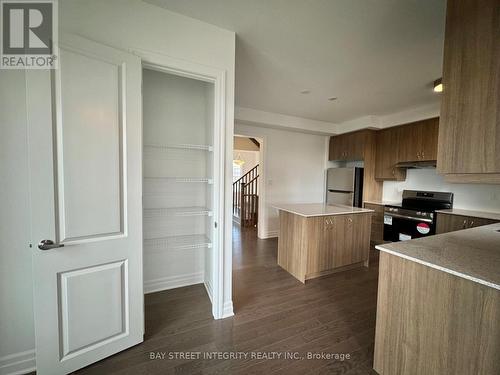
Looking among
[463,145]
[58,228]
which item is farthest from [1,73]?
[463,145]

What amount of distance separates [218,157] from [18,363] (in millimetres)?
1968

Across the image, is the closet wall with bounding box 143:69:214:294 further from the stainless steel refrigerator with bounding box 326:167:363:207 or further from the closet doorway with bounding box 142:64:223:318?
the stainless steel refrigerator with bounding box 326:167:363:207

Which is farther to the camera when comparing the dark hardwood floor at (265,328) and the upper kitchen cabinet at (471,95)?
the dark hardwood floor at (265,328)

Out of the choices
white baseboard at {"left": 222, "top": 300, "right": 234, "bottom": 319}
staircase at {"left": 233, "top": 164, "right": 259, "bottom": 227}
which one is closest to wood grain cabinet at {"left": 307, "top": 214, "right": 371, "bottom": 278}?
white baseboard at {"left": 222, "top": 300, "right": 234, "bottom": 319}

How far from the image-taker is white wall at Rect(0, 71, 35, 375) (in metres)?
1.30

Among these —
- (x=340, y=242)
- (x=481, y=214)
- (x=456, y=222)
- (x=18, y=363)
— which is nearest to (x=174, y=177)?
(x=18, y=363)

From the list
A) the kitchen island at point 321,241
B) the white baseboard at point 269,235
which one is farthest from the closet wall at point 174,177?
the white baseboard at point 269,235

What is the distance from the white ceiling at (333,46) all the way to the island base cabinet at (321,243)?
1797mm

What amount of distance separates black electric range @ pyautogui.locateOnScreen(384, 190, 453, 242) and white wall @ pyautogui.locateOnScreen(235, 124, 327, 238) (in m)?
1.65

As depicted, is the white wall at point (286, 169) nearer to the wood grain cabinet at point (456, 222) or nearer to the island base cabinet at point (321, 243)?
the island base cabinet at point (321, 243)

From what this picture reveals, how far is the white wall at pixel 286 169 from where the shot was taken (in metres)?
4.54

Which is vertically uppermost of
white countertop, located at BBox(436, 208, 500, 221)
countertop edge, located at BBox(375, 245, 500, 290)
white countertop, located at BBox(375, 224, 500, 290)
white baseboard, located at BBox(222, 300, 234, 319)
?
white countertop, located at BBox(375, 224, 500, 290)

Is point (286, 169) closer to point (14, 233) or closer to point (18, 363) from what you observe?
point (14, 233)

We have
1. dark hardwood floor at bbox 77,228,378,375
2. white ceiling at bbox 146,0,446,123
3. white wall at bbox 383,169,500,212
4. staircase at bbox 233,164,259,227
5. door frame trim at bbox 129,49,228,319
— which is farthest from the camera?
staircase at bbox 233,164,259,227
